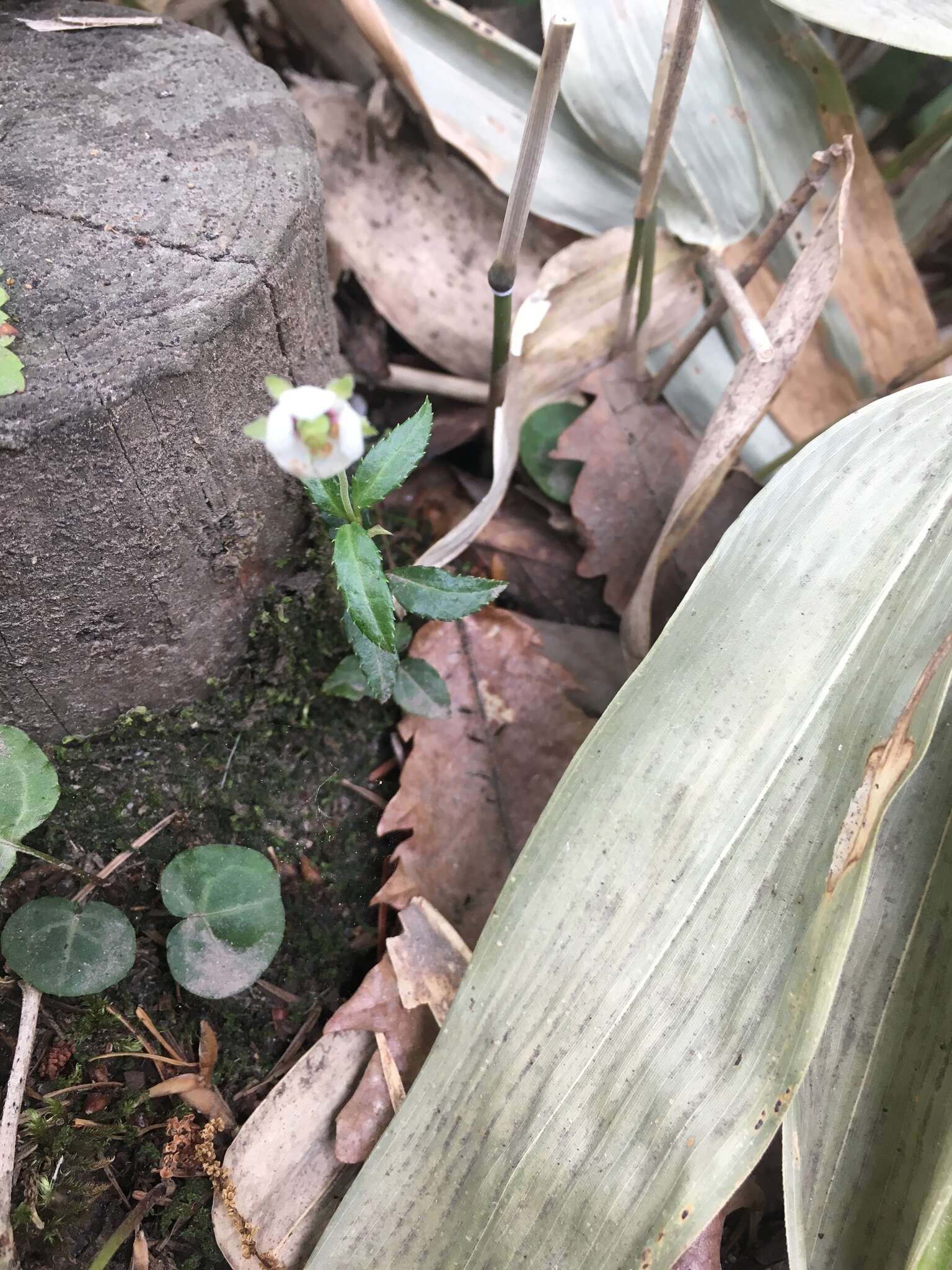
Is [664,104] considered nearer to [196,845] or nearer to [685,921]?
[685,921]

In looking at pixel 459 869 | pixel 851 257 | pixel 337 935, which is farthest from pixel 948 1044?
pixel 851 257

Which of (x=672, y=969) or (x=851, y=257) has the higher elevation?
(x=851, y=257)

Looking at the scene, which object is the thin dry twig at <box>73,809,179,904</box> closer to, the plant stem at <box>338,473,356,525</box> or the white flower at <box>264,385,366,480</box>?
the plant stem at <box>338,473,356,525</box>

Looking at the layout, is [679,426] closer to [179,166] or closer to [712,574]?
[712,574]

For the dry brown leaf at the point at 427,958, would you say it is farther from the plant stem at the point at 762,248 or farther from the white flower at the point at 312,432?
the plant stem at the point at 762,248

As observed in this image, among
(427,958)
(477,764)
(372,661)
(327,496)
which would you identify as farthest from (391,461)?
(427,958)

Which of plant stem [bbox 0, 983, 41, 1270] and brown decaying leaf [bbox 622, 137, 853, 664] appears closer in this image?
plant stem [bbox 0, 983, 41, 1270]

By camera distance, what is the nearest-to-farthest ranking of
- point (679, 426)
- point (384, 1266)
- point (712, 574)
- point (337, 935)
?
1. point (384, 1266)
2. point (712, 574)
3. point (337, 935)
4. point (679, 426)

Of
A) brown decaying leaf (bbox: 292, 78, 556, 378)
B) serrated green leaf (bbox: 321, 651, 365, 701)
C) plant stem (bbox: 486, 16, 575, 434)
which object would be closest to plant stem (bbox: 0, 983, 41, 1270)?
serrated green leaf (bbox: 321, 651, 365, 701)
